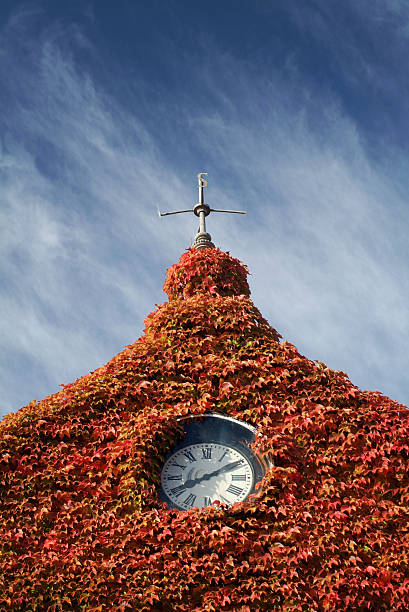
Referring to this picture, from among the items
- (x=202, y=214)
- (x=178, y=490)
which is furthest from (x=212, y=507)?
(x=202, y=214)

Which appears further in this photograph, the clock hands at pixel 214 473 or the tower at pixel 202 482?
the clock hands at pixel 214 473

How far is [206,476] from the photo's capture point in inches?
316

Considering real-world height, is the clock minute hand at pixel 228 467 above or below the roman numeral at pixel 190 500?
above

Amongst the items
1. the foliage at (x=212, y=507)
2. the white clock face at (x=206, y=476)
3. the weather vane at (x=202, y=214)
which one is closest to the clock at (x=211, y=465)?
the white clock face at (x=206, y=476)

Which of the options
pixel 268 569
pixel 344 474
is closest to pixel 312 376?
pixel 344 474

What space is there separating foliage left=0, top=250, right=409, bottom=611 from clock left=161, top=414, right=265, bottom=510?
0.15 m

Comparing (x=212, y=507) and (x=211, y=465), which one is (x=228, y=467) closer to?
(x=211, y=465)

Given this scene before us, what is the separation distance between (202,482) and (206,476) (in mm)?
86

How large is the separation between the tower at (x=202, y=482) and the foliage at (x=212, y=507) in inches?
0.6

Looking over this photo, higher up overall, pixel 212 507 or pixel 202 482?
pixel 202 482

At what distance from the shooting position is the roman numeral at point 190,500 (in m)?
7.76

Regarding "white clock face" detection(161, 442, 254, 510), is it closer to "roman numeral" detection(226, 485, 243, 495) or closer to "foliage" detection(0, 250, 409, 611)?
"roman numeral" detection(226, 485, 243, 495)

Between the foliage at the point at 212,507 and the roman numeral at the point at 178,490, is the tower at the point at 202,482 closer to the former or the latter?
the foliage at the point at 212,507

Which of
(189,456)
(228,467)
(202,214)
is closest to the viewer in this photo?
(228,467)
